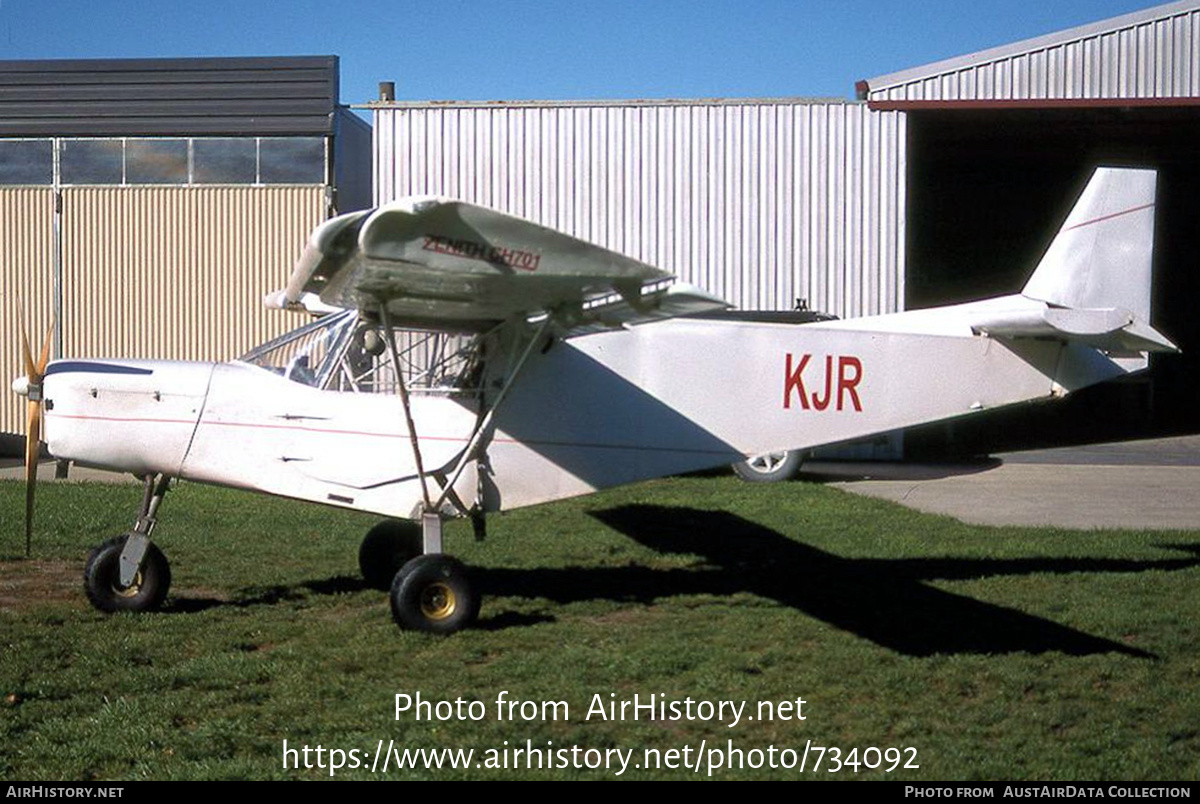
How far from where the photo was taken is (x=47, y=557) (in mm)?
10406

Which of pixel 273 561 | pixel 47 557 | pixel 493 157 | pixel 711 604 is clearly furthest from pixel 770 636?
pixel 493 157

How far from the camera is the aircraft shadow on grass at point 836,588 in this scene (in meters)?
A: 7.70

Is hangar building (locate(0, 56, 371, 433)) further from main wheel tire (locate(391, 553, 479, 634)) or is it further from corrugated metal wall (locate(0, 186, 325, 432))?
main wheel tire (locate(391, 553, 479, 634))

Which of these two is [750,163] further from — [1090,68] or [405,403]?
[405,403]

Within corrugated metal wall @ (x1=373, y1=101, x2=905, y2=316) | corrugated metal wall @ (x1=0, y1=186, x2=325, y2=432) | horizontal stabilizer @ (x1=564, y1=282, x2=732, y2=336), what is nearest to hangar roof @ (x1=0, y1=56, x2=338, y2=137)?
corrugated metal wall @ (x1=0, y1=186, x2=325, y2=432)

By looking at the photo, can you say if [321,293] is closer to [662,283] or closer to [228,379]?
[228,379]

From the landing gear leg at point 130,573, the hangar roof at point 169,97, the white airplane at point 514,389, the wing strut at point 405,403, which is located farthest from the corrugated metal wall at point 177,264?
the wing strut at point 405,403

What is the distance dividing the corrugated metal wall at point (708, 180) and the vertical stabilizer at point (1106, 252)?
32.1 ft

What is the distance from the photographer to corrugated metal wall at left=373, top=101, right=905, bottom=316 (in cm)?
1947

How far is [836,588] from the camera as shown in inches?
368

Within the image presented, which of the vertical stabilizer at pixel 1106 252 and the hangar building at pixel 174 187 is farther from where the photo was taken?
Result: the hangar building at pixel 174 187

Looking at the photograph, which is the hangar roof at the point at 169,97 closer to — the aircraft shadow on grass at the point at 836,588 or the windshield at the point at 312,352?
the aircraft shadow on grass at the point at 836,588
